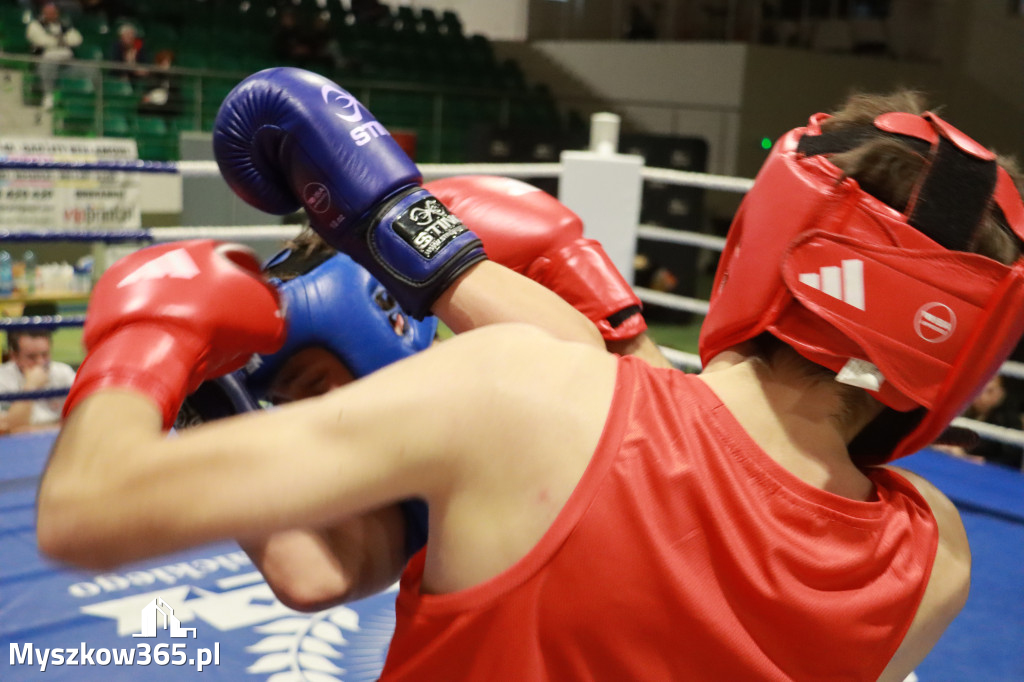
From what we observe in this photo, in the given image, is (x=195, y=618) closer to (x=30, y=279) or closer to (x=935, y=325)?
(x=935, y=325)

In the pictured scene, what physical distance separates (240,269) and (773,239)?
17.8 inches

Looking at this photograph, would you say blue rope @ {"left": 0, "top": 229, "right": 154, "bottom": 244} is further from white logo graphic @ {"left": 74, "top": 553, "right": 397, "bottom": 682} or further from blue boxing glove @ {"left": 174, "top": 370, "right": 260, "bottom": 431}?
blue boxing glove @ {"left": 174, "top": 370, "right": 260, "bottom": 431}

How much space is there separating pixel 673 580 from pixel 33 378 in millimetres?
3002

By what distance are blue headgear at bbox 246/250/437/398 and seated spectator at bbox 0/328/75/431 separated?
2147mm

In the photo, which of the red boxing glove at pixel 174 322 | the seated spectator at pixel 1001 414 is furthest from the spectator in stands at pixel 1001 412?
the red boxing glove at pixel 174 322

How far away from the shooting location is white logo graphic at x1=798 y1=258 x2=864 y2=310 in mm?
655

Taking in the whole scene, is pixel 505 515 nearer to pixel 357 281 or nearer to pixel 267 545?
pixel 267 545

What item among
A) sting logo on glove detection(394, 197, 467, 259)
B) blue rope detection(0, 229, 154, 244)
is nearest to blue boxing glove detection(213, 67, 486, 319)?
sting logo on glove detection(394, 197, 467, 259)

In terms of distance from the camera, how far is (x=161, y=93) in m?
6.28

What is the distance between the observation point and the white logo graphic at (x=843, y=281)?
0.65m

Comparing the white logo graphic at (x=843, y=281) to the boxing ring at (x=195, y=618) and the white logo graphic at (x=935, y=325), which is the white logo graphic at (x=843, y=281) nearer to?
the white logo graphic at (x=935, y=325)

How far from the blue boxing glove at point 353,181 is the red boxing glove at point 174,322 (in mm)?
96

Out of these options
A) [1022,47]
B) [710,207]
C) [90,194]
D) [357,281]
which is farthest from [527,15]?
[357,281]

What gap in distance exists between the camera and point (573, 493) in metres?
0.62
